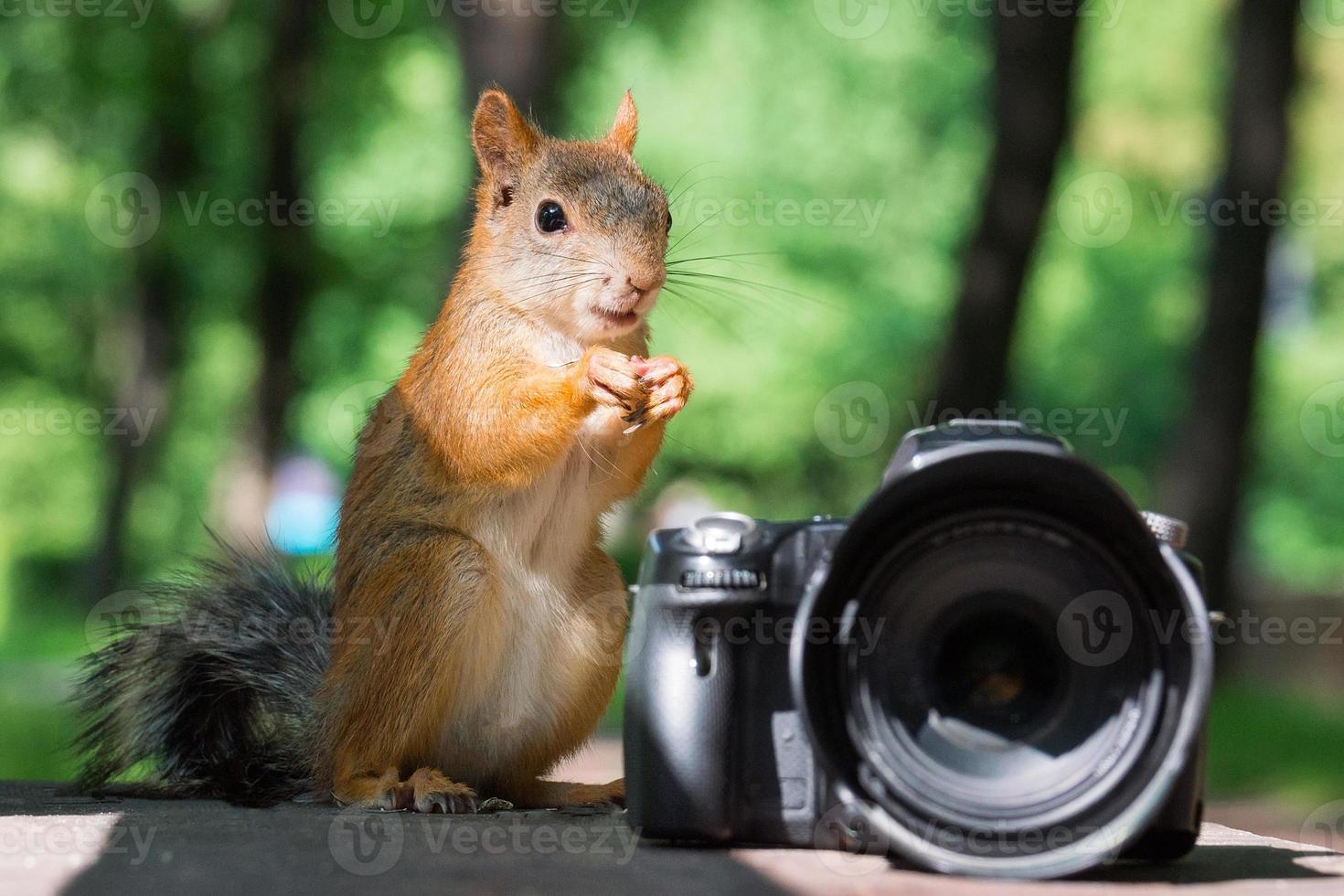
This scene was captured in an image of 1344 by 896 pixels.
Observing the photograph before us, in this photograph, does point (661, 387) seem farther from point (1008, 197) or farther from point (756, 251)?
point (1008, 197)

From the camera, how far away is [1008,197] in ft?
24.6

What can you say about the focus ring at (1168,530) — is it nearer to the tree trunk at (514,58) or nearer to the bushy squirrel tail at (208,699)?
the bushy squirrel tail at (208,699)

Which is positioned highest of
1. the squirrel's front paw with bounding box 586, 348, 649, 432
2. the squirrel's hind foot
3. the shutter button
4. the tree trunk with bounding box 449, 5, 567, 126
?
the tree trunk with bounding box 449, 5, 567, 126

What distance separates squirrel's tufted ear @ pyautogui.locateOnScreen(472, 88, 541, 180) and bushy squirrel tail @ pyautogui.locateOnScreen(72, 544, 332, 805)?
1.07 meters

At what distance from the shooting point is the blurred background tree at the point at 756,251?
25.7ft

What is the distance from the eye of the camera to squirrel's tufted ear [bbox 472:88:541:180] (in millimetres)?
3473

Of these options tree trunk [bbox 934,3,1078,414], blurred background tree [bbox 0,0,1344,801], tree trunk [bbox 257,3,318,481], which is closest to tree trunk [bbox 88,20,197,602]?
blurred background tree [bbox 0,0,1344,801]

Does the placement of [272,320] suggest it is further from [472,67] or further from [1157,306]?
[1157,306]

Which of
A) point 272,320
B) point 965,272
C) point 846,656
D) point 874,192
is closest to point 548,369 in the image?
point 846,656

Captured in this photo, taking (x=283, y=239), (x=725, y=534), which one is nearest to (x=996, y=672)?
(x=725, y=534)

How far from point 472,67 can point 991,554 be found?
490cm

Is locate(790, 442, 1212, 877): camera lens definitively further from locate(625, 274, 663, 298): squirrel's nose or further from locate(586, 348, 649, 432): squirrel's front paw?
locate(625, 274, 663, 298): squirrel's nose

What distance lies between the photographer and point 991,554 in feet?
7.07

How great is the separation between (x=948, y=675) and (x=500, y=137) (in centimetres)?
181
